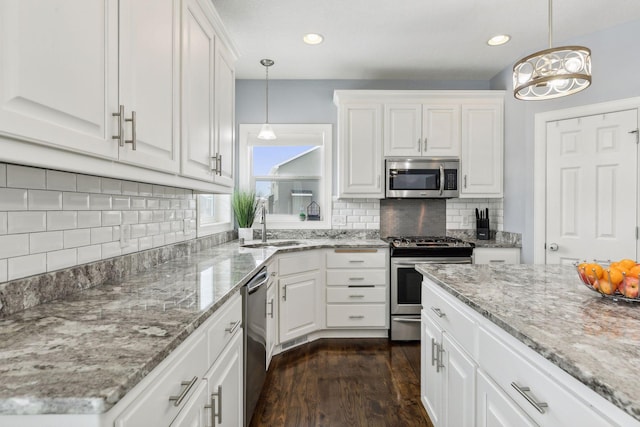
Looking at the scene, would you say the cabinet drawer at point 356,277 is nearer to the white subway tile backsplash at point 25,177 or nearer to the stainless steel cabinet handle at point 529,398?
the stainless steel cabinet handle at point 529,398

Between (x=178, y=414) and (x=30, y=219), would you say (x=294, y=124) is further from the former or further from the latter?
(x=178, y=414)

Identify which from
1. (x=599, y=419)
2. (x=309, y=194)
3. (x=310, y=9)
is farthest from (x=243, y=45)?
(x=599, y=419)

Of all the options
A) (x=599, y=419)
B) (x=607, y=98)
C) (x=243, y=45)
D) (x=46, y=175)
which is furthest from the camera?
(x=243, y=45)

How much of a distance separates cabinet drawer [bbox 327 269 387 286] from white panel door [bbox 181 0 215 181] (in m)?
1.66

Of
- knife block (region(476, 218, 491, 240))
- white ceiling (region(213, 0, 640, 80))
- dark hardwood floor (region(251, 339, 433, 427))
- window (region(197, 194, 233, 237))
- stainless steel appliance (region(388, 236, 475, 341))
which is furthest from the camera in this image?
knife block (region(476, 218, 491, 240))

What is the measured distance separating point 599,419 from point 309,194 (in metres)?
3.37

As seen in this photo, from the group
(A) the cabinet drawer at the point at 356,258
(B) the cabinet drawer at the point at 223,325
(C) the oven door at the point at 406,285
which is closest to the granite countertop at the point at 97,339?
(B) the cabinet drawer at the point at 223,325

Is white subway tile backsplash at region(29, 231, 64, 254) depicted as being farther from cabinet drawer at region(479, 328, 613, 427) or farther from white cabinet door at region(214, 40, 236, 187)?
cabinet drawer at region(479, 328, 613, 427)

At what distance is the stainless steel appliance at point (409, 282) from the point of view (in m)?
3.30

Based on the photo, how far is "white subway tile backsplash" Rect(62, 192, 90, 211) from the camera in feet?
4.43

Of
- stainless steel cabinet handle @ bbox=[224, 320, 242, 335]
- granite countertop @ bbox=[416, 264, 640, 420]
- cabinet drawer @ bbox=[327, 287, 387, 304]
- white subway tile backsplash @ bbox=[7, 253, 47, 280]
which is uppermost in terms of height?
white subway tile backsplash @ bbox=[7, 253, 47, 280]

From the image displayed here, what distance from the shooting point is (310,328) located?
3.22 meters

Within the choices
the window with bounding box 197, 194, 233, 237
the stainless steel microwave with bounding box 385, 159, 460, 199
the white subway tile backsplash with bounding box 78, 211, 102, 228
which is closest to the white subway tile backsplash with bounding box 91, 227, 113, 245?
the white subway tile backsplash with bounding box 78, 211, 102, 228

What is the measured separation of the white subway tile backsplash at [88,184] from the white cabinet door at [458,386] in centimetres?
169
